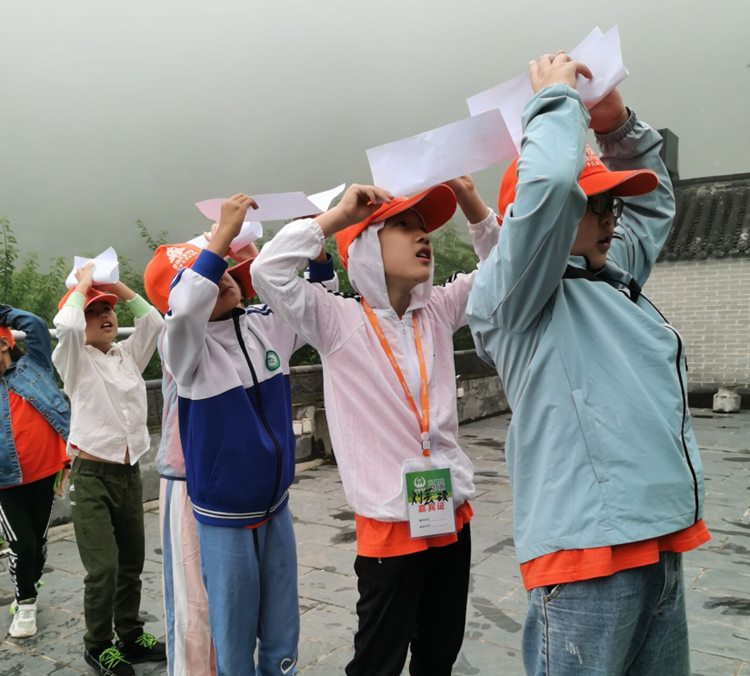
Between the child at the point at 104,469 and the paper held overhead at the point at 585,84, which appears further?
the child at the point at 104,469

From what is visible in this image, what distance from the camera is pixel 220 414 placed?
2.25m

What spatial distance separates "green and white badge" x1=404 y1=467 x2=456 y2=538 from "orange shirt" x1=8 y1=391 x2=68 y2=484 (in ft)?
7.98

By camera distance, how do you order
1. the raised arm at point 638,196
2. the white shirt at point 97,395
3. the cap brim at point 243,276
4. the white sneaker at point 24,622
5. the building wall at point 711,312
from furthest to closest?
the building wall at point 711,312
the white sneaker at point 24,622
the white shirt at point 97,395
the cap brim at point 243,276
the raised arm at point 638,196

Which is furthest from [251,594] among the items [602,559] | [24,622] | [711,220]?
[711,220]

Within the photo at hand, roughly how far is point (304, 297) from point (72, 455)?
5.80 feet

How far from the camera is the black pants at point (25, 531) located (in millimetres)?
3496

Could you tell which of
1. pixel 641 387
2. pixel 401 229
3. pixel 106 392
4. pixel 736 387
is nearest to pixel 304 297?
pixel 401 229

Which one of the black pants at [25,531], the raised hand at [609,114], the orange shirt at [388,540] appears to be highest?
the raised hand at [609,114]

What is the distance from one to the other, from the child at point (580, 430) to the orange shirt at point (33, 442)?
115 inches

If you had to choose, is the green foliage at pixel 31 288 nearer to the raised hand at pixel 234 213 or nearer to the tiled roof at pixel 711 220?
the raised hand at pixel 234 213

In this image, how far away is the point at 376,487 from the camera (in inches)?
81.0

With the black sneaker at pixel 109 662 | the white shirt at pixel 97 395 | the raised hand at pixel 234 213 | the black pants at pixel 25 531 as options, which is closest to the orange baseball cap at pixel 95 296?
the white shirt at pixel 97 395

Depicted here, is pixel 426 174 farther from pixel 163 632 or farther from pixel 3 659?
pixel 3 659

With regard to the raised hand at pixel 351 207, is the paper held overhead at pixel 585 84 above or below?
above
